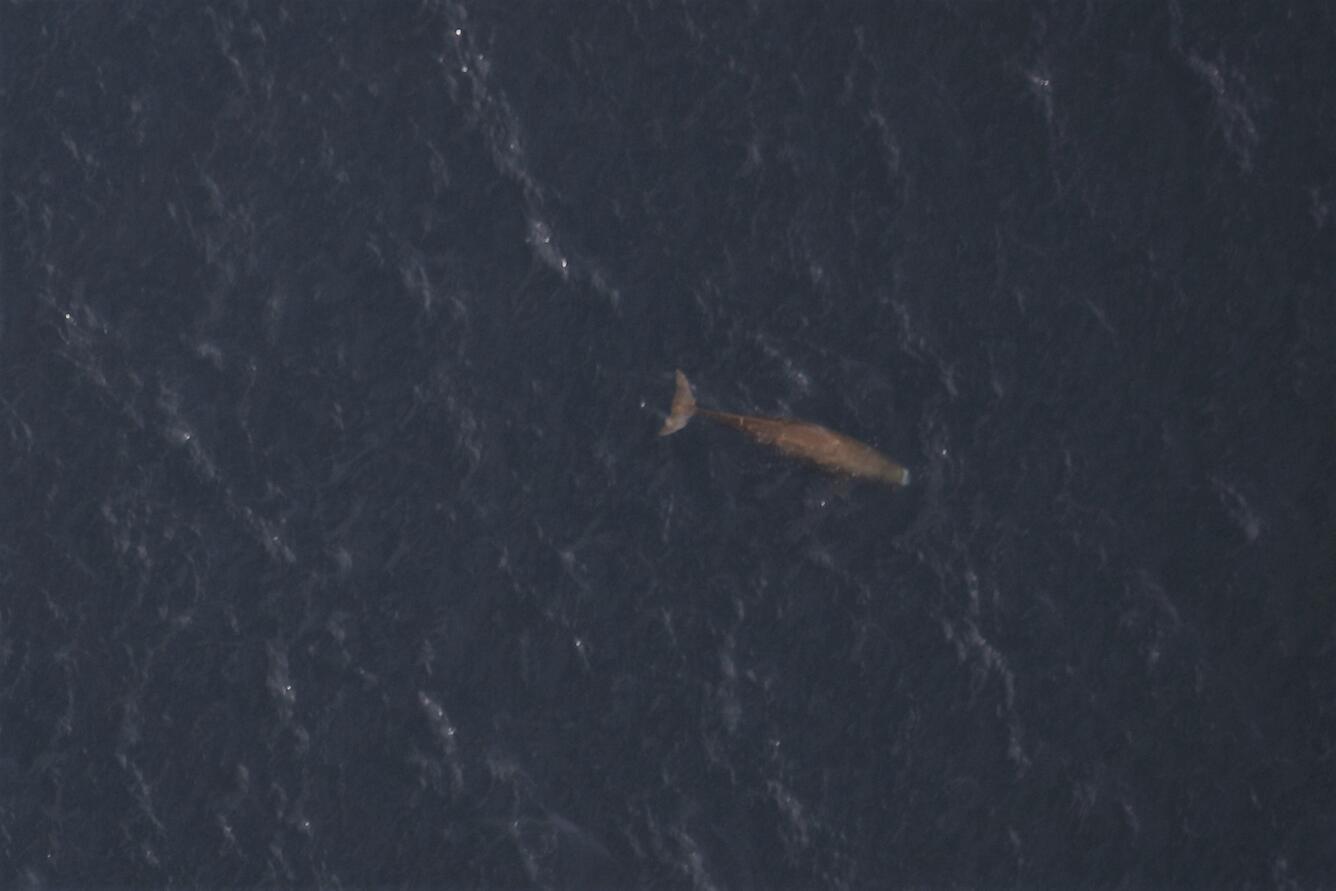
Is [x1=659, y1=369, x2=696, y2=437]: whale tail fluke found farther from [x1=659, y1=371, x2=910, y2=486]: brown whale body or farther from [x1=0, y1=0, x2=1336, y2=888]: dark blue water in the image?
[x1=0, y1=0, x2=1336, y2=888]: dark blue water

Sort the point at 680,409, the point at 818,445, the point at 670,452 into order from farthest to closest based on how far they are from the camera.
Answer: the point at 670,452 < the point at 680,409 < the point at 818,445

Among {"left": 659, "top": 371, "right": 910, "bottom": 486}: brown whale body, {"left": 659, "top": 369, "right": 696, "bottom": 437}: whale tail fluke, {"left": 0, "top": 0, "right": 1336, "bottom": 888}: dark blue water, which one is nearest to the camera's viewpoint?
{"left": 0, "top": 0, "right": 1336, "bottom": 888}: dark blue water

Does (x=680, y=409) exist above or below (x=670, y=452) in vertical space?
above

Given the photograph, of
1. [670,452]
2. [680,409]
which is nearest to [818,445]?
[680,409]

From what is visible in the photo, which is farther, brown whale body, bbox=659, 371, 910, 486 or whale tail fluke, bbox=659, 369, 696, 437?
whale tail fluke, bbox=659, 369, 696, 437

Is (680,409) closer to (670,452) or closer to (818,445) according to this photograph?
(670,452)

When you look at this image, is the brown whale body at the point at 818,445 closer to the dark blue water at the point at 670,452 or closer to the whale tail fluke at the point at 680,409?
the whale tail fluke at the point at 680,409

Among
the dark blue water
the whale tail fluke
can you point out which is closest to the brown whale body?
the whale tail fluke

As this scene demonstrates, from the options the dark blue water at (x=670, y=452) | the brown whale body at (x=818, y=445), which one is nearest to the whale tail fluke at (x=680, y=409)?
the brown whale body at (x=818, y=445)
